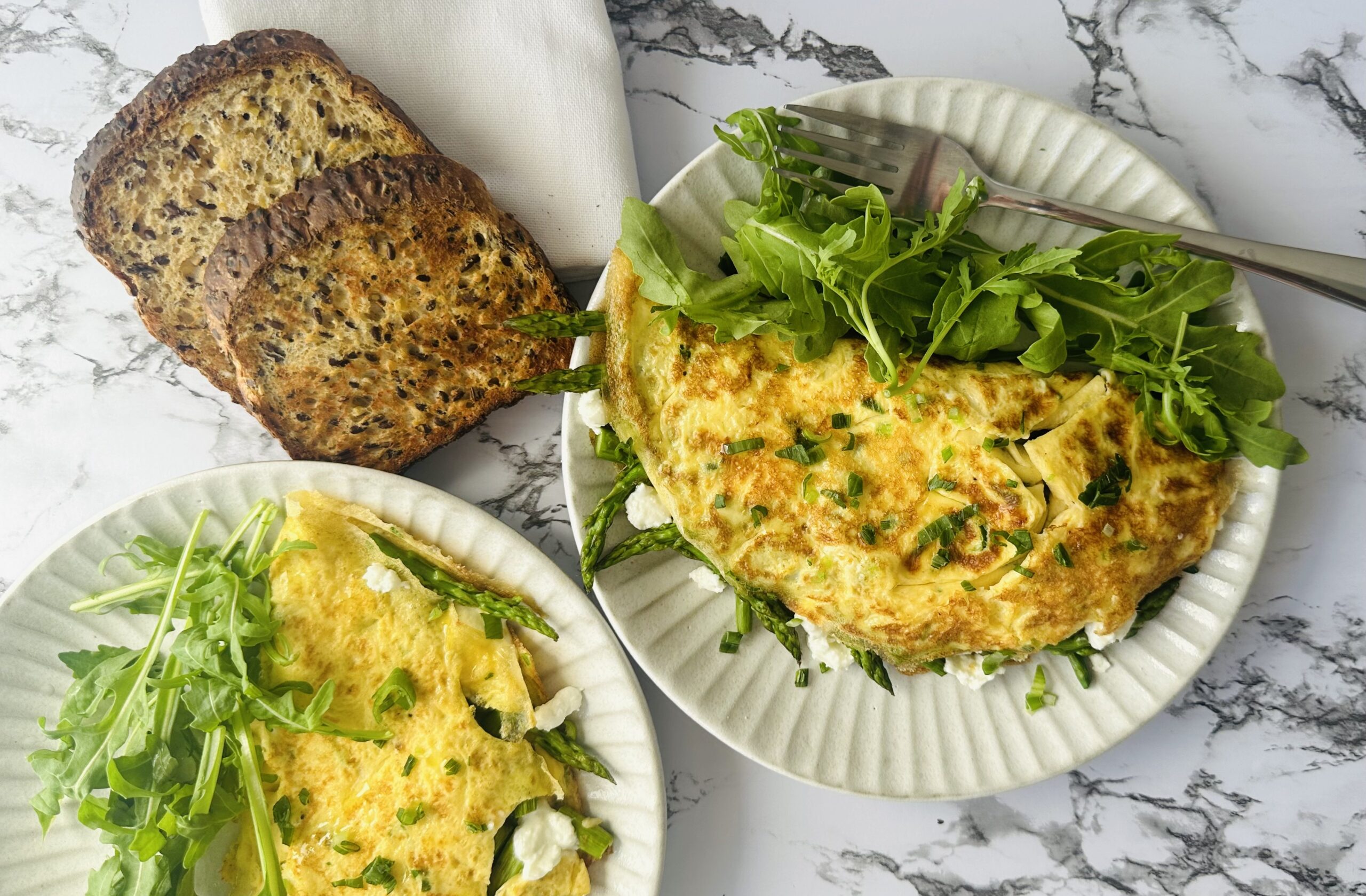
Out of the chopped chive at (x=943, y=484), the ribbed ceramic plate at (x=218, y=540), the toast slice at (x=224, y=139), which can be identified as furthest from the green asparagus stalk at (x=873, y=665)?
the toast slice at (x=224, y=139)

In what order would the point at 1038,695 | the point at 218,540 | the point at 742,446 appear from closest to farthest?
the point at 742,446
the point at 1038,695
the point at 218,540

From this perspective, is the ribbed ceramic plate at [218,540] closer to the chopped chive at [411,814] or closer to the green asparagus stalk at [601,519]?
the green asparagus stalk at [601,519]

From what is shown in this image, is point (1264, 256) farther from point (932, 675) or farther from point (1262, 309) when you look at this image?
point (932, 675)

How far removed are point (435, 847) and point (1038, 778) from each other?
1.79 metres

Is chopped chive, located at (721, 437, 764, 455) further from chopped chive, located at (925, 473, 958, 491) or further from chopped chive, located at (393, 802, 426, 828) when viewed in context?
chopped chive, located at (393, 802, 426, 828)

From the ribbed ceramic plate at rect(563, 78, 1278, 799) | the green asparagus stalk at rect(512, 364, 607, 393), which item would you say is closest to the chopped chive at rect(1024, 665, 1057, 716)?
the ribbed ceramic plate at rect(563, 78, 1278, 799)

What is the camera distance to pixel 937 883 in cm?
297

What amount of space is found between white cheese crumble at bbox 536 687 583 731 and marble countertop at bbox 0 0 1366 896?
13.4 inches

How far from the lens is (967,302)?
2.18 metres

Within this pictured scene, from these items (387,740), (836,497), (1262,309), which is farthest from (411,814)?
(1262,309)

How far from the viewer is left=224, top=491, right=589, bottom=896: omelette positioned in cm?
257

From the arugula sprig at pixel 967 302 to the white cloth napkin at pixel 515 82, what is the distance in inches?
19.8

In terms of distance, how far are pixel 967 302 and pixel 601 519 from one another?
45.4 inches

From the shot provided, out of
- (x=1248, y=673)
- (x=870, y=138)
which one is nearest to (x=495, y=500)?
(x=870, y=138)
